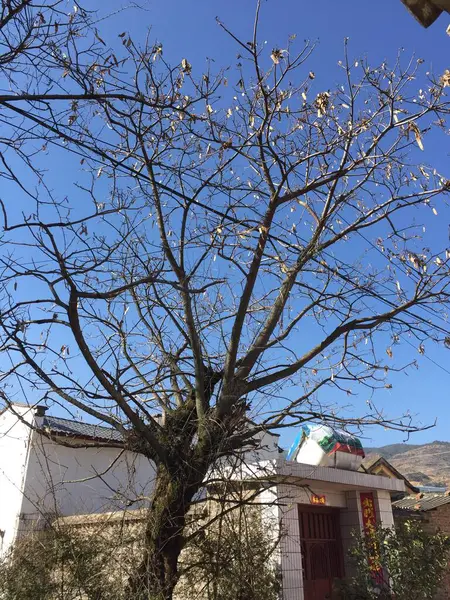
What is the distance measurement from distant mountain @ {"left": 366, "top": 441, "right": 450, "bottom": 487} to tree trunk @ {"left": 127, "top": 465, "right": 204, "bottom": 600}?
50.6 meters

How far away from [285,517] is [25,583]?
4.16 m

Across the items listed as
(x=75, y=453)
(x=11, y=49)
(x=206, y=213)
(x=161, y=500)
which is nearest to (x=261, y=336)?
(x=206, y=213)

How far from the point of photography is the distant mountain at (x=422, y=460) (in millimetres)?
54781

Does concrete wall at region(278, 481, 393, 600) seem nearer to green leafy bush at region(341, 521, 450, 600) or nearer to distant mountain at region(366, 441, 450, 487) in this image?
green leafy bush at region(341, 521, 450, 600)

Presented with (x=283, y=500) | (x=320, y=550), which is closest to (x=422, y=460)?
(x=320, y=550)

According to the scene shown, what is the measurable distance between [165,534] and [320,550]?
240 inches

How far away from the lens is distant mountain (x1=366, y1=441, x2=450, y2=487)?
2157 inches

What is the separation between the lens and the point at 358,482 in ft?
34.2

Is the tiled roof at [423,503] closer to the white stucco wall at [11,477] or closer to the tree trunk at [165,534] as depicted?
the white stucco wall at [11,477]

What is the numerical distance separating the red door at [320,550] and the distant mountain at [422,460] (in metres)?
44.0

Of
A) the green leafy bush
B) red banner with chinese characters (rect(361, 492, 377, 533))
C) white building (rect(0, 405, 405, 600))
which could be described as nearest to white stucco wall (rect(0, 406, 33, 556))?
white building (rect(0, 405, 405, 600))

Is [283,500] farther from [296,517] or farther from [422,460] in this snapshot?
[422,460]

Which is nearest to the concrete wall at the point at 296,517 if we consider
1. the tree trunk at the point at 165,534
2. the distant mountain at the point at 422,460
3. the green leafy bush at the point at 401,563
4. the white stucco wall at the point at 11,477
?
the green leafy bush at the point at 401,563

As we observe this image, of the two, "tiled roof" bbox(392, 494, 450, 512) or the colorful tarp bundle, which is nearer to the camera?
the colorful tarp bundle
